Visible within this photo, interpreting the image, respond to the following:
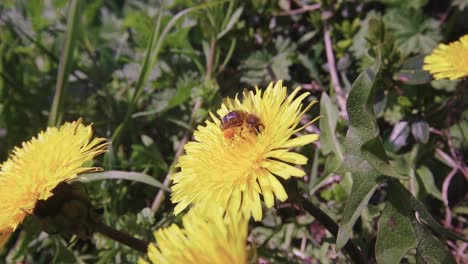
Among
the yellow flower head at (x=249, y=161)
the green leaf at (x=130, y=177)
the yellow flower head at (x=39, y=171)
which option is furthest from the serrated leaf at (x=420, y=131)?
the yellow flower head at (x=39, y=171)

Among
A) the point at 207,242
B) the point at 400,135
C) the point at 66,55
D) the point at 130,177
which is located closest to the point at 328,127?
the point at 400,135

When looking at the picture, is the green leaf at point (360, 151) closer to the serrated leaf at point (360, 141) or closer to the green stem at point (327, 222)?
the serrated leaf at point (360, 141)

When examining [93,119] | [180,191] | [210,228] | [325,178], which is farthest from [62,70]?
[210,228]

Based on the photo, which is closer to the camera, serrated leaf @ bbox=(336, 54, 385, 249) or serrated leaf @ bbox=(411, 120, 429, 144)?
serrated leaf @ bbox=(336, 54, 385, 249)

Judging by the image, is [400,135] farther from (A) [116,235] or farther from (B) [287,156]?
(A) [116,235]

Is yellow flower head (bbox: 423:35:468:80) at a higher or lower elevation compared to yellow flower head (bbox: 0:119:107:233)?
lower

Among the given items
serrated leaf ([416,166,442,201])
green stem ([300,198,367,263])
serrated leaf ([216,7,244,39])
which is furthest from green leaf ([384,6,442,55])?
green stem ([300,198,367,263])

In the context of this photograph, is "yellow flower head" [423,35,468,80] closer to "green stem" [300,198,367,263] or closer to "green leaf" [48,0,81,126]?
"green stem" [300,198,367,263]
